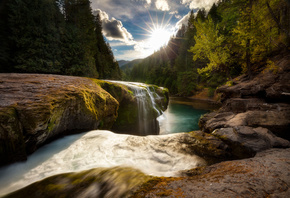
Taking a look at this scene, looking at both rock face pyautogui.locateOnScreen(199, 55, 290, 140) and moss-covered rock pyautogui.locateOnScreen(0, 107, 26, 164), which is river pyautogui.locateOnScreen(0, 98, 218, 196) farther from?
rock face pyautogui.locateOnScreen(199, 55, 290, 140)

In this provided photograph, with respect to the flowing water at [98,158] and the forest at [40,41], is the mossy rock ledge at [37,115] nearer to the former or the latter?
the flowing water at [98,158]

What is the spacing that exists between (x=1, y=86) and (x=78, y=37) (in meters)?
21.3

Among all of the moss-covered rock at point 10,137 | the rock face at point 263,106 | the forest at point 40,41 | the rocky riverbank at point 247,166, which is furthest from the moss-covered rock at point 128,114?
the forest at point 40,41

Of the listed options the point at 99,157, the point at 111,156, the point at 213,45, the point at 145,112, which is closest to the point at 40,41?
the point at 145,112

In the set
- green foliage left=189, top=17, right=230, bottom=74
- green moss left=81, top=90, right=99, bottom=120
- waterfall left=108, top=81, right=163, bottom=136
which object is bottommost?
waterfall left=108, top=81, right=163, bottom=136

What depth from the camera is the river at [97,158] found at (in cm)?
225

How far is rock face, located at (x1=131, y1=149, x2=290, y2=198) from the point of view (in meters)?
1.37

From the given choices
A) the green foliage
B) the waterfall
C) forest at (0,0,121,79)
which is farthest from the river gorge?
forest at (0,0,121,79)

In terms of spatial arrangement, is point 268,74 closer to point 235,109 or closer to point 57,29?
point 235,109

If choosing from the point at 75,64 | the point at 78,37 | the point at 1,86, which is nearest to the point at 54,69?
the point at 75,64

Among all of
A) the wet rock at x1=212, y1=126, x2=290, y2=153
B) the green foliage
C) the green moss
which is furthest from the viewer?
the green foliage

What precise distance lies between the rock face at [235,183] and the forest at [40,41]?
61.2 feet

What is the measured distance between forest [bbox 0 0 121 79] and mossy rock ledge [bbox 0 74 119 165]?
1429 cm

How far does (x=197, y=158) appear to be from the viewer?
8.54 feet
